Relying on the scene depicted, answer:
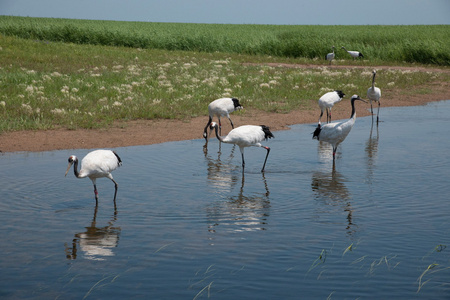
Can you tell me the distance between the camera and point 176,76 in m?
27.2

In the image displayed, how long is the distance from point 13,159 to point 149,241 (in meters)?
6.74

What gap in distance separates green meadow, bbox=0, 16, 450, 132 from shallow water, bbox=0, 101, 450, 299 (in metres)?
5.17

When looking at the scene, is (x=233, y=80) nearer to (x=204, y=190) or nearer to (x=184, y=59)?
(x=184, y=59)

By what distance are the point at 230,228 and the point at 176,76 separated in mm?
19645

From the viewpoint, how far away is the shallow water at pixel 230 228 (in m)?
6.34

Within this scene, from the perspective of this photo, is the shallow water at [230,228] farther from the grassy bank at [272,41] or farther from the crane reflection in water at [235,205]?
the grassy bank at [272,41]

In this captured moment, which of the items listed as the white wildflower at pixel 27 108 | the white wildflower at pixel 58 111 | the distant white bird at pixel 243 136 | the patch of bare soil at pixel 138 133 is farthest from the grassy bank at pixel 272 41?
the distant white bird at pixel 243 136

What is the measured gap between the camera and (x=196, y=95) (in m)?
22.1

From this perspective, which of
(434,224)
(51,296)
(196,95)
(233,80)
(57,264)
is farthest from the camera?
(233,80)

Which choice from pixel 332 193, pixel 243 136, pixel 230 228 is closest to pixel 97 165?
pixel 230 228

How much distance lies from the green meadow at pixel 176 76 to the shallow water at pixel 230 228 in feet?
17.0

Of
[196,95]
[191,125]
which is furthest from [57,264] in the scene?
[196,95]

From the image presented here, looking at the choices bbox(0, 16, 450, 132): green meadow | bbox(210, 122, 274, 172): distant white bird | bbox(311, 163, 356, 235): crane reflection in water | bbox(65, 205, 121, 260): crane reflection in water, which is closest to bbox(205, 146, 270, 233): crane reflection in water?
bbox(210, 122, 274, 172): distant white bird

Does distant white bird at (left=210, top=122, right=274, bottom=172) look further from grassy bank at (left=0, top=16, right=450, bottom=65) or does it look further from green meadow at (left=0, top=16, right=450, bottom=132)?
grassy bank at (left=0, top=16, right=450, bottom=65)
